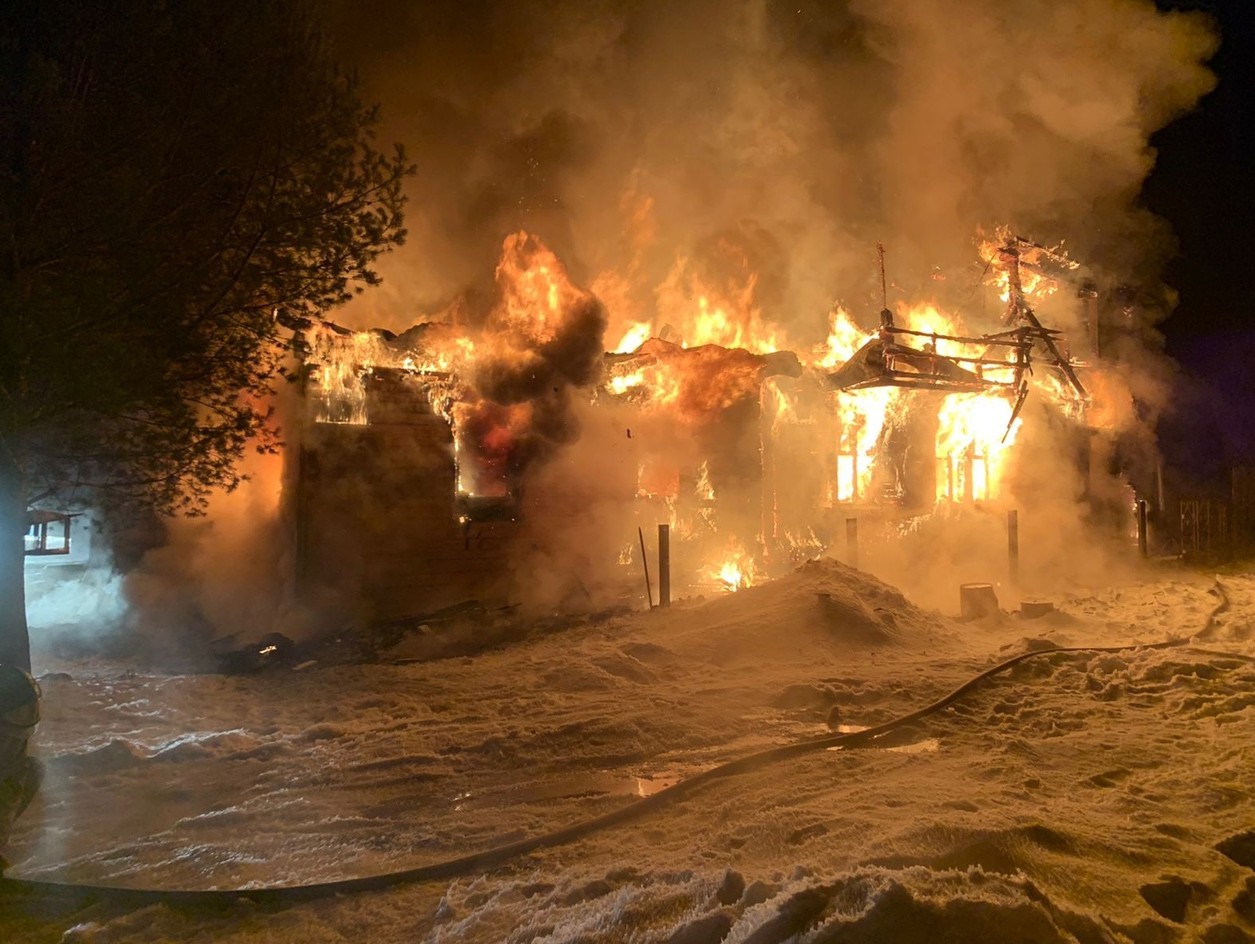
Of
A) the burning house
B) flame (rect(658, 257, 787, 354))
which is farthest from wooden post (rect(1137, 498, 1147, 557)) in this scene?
flame (rect(658, 257, 787, 354))

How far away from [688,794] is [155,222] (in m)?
6.32

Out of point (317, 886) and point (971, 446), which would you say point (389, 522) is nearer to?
point (317, 886)

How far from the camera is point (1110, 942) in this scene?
9.16ft

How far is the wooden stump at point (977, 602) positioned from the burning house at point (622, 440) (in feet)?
17.3

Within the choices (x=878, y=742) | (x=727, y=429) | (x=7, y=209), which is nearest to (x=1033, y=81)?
(x=727, y=429)

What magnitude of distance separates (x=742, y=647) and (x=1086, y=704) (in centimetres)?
361

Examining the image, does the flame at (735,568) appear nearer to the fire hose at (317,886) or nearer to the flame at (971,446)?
the flame at (971,446)

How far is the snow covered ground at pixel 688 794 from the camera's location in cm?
326

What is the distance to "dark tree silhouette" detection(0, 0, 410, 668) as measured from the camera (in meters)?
5.76

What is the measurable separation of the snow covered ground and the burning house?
4435 millimetres

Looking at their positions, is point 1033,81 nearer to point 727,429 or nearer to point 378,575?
point 727,429

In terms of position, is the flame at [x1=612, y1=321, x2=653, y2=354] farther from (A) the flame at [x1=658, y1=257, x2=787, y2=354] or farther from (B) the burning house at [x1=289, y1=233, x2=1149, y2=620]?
(A) the flame at [x1=658, y1=257, x2=787, y2=354]

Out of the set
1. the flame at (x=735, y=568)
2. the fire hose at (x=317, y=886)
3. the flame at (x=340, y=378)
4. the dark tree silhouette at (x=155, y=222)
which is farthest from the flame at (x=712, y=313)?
the fire hose at (x=317, y=886)

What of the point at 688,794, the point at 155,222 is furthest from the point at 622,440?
the point at 688,794
